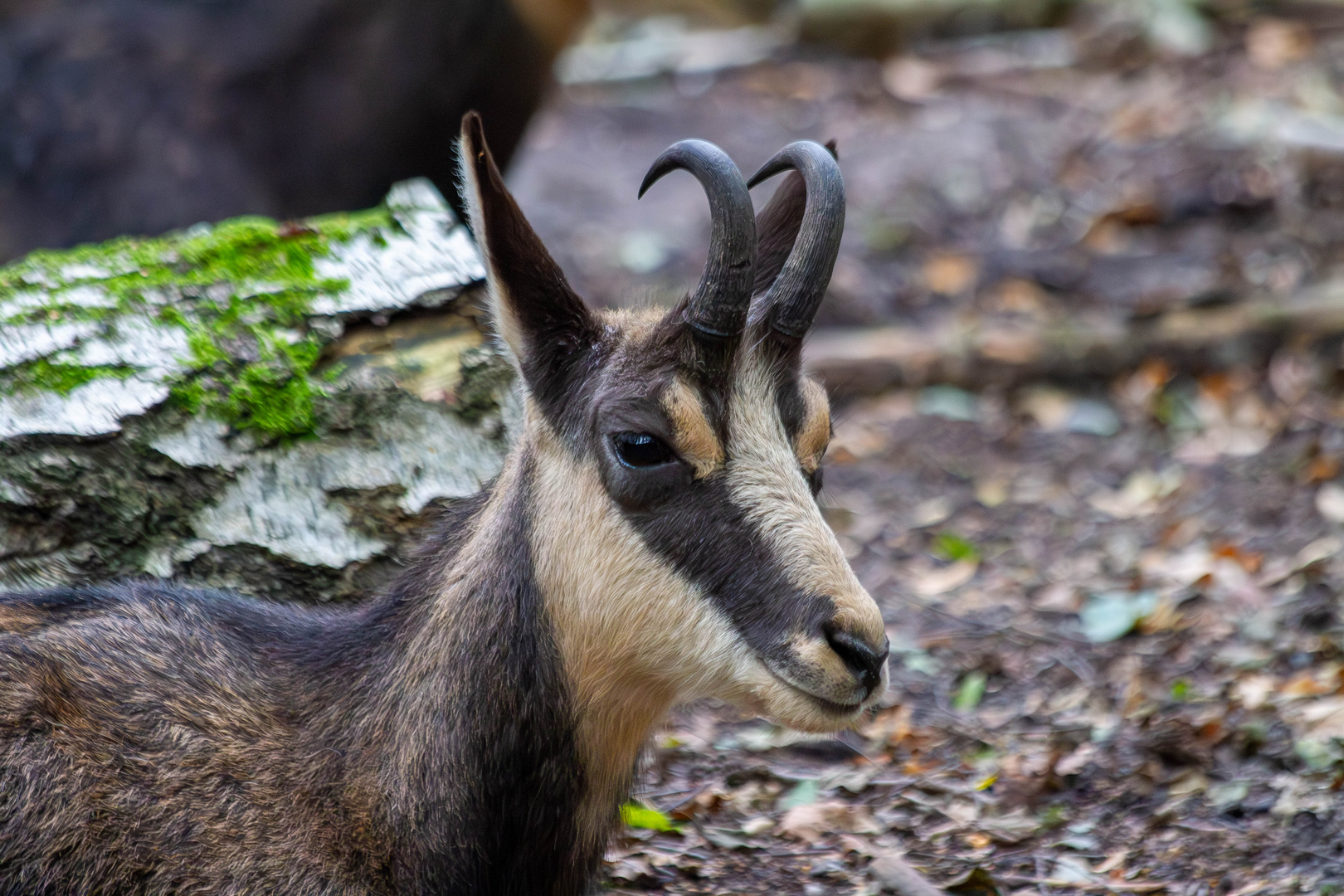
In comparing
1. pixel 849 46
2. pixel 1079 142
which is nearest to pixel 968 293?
pixel 1079 142

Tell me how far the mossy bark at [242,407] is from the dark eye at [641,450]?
154cm

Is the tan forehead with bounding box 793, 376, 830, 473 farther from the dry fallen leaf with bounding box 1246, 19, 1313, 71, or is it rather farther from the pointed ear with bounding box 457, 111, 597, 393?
the dry fallen leaf with bounding box 1246, 19, 1313, 71

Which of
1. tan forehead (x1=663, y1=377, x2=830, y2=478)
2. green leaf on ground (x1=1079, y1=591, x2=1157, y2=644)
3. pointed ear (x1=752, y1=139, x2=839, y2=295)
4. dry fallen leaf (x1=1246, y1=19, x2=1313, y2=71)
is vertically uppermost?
pointed ear (x1=752, y1=139, x2=839, y2=295)

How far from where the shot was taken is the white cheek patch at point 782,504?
143 inches

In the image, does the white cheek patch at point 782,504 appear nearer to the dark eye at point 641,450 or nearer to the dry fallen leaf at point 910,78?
the dark eye at point 641,450

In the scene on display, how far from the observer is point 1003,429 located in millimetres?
9727

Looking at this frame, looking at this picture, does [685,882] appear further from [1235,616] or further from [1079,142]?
[1079,142]

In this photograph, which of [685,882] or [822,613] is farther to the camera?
[685,882]

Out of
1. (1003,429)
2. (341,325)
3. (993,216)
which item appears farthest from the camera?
(993,216)

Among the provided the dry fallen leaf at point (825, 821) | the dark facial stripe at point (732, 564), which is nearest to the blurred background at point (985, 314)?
the dry fallen leaf at point (825, 821)

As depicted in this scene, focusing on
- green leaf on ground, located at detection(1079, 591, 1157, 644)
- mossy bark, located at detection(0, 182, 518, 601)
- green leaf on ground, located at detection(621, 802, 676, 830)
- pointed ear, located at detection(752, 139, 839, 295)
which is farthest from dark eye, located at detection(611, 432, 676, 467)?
green leaf on ground, located at detection(1079, 591, 1157, 644)

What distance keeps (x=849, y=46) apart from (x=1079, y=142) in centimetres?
483

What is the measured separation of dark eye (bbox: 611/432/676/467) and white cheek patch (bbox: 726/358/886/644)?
0.65 feet

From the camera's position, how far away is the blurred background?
521 cm
